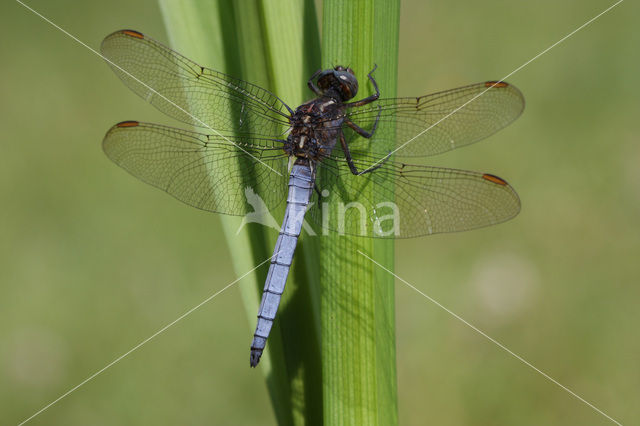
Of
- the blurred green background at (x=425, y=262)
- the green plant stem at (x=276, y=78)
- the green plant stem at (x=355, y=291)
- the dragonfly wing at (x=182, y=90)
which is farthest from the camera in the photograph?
the blurred green background at (x=425, y=262)

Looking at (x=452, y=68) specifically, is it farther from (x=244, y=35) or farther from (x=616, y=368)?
(x=244, y=35)

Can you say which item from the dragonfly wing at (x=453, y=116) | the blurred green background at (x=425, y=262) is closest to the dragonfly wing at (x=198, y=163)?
the dragonfly wing at (x=453, y=116)

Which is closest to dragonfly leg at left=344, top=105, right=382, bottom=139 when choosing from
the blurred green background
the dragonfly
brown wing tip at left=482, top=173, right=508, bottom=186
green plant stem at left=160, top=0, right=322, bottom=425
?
the dragonfly

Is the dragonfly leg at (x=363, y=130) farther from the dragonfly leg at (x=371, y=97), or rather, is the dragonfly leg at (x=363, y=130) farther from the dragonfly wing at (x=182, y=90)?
the dragonfly wing at (x=182, y=90)

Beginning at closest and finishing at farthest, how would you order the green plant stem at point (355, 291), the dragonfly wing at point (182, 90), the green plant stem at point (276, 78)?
the green plant stem at point (355, 291) → the green plant stem at point (276, 78) → the dragonfly wing at point (182, 90)

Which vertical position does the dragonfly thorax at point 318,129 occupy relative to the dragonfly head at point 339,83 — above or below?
below

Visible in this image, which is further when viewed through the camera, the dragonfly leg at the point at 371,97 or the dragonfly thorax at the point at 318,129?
the dragonfly thorax at the point at 318,129

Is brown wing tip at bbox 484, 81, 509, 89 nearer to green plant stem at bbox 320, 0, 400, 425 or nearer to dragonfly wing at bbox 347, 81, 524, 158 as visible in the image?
dragonfly wing at bbox 347, 81, 524, 158

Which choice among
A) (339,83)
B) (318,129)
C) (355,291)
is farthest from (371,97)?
(355,291)
